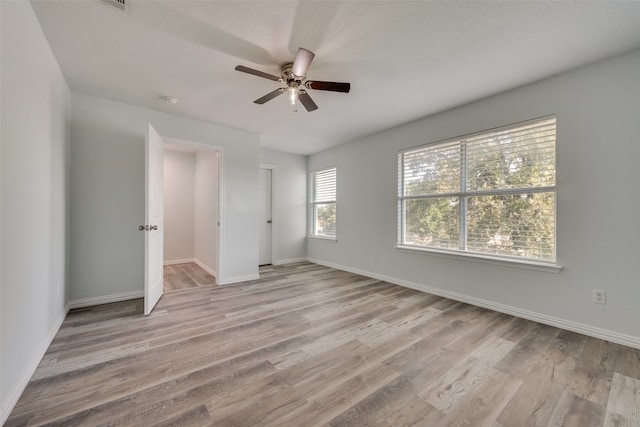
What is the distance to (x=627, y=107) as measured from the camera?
7.18 feet

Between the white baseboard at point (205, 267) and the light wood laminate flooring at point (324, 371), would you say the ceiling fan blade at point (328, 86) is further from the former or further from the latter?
the white baseboard at point (205, 267)

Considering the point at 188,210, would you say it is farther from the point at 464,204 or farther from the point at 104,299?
the point at 464,204

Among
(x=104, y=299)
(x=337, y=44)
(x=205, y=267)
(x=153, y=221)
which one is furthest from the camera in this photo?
(x=205, y=267)

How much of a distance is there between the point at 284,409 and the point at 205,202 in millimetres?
4519

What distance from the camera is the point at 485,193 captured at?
3.05 m

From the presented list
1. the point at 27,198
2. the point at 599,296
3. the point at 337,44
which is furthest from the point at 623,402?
the point at 27,198

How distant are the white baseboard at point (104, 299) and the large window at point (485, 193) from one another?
3820 mm

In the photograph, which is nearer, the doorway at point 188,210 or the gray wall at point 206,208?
the gray wall at point 206,208

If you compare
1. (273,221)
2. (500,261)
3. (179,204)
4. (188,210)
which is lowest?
(500,261)

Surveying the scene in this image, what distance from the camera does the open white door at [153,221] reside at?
9.18 ft

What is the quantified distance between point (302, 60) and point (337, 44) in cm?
39

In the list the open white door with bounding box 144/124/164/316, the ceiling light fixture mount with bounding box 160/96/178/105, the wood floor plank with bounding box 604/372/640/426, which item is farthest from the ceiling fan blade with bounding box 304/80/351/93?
the wood floor plank with bounding box 604/372/640/426

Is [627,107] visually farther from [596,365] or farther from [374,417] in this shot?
[374,417]

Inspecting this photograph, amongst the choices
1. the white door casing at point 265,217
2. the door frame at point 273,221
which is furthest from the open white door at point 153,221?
the door frame at point 273,221
